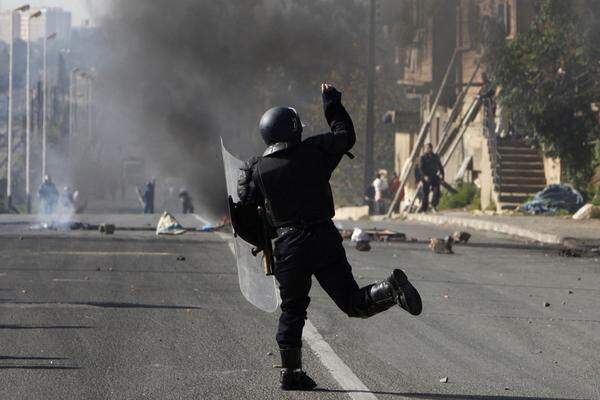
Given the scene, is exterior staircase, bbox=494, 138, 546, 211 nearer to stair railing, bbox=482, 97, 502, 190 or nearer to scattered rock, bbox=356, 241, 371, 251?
stair railing, bbox=482, 97, 502, 190

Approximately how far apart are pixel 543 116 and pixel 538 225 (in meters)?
7.05

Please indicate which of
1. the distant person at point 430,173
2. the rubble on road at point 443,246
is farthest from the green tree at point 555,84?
the rubble on road at point 443,246

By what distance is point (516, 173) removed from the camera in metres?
38.3

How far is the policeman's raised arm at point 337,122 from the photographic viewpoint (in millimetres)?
7844

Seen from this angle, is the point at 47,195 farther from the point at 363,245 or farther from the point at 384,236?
the point at 363,245

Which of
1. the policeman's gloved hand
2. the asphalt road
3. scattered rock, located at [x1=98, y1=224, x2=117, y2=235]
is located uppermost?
the policeman's gloved hand

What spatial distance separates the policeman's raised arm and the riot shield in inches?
29.7

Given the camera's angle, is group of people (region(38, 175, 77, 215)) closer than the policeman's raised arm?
No

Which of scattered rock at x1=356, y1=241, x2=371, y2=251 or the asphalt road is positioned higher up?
the asphalt road

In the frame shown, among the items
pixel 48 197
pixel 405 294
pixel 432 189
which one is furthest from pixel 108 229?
pixel 405 294

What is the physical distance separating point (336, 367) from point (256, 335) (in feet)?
5.44

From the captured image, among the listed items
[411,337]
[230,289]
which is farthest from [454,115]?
[411,337]

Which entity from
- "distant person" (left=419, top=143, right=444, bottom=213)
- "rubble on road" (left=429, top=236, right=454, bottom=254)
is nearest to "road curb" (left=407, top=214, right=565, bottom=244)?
"distant person" (left=419, top=143, right=444, bottom=213)

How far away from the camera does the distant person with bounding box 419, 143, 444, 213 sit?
36344mm
